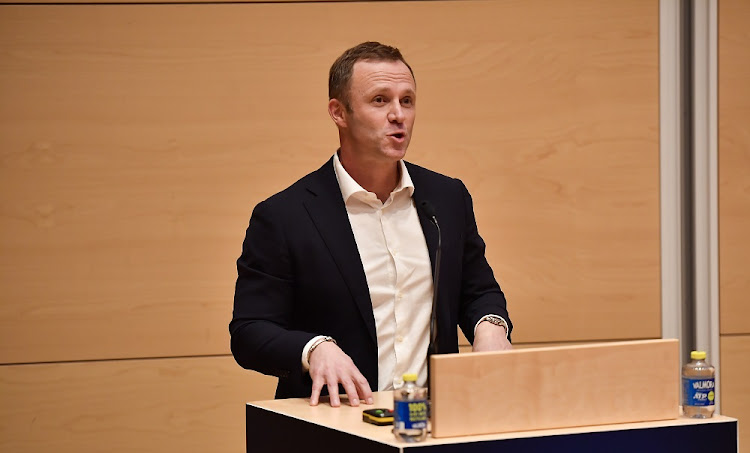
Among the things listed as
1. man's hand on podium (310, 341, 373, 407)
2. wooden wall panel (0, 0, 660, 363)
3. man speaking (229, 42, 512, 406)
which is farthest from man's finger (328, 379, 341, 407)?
wooden wall panel (0, 0, 660, 363)

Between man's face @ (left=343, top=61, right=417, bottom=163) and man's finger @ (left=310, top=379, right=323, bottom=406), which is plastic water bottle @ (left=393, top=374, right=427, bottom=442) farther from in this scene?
man's face @ (left=343, top=61, right=417, bottom=163)

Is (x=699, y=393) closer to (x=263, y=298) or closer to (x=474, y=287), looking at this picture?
(x=474, y=287)

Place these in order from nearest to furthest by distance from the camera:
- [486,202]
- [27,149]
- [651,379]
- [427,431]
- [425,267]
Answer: [427,431]
[651,379]
[425,267]
[27,149]
[486,202]

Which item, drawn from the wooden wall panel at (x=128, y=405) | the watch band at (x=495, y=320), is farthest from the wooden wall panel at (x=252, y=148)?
the watch band at (x=495, y=320)

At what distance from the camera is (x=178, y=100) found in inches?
145

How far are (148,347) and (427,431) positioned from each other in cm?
216

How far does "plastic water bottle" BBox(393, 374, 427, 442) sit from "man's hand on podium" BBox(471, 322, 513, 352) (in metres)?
0.68

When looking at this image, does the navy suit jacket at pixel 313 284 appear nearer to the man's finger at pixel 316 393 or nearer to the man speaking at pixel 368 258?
the man speaking at pixel 368 258

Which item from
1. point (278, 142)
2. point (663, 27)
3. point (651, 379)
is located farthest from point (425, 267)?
point (663, 27)

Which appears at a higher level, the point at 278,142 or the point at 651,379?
the point at 278,142

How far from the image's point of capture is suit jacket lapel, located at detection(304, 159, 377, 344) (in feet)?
8.16

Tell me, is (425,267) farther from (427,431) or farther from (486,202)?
(486,202)

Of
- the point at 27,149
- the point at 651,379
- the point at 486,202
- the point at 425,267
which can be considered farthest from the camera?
the point at 486,202

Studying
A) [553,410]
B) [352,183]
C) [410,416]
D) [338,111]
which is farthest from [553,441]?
[338,111]
